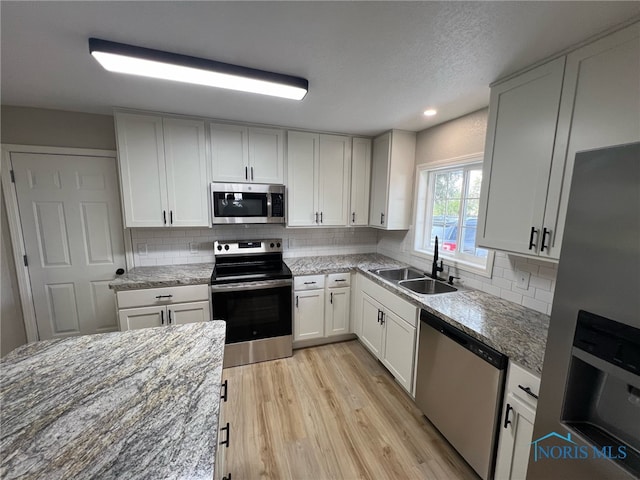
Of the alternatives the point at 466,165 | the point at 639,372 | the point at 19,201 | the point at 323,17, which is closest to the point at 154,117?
the point at 19,201

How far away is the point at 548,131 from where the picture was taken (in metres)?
1.37

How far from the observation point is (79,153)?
7.95ft

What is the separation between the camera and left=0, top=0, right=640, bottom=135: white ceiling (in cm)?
106

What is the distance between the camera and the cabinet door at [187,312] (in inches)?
92.3

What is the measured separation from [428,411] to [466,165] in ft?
6.69

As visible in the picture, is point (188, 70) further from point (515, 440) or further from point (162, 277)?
point (515, 440)

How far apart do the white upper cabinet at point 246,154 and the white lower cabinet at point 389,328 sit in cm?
154

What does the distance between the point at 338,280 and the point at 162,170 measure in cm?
207

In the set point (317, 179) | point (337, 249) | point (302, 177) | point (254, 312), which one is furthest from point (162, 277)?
point (337, 249)

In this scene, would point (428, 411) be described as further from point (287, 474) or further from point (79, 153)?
point (79, 153)

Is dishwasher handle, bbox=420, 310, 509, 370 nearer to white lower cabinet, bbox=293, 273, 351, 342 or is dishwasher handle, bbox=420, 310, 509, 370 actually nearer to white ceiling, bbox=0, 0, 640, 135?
white lower cabinet, bbox=293, 273, 351, 342

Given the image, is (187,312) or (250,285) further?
(250,285)

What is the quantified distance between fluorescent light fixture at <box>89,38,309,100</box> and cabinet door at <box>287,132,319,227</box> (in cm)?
108

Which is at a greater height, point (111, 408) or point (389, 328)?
point (111, 408)
